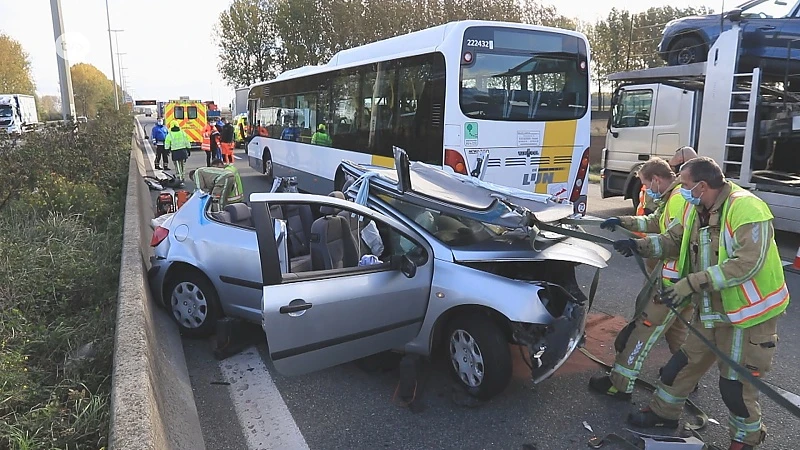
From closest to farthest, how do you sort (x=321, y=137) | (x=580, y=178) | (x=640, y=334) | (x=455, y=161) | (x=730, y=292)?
(x=730, y=292), (x=640, y=334), (x=455, y=161), (x=580, y=178), (x=321, y=137)

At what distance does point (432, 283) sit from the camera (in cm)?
395

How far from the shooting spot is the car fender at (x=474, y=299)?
3.56 meters

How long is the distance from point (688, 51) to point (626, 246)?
870 centimetres

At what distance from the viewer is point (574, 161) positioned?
8.57 metres

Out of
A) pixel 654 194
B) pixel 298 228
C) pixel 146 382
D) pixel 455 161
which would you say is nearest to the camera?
pixel 146 382

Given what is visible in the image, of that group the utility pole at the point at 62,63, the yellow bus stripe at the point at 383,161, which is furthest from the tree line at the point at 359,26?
the utility pole at the point at 62,63

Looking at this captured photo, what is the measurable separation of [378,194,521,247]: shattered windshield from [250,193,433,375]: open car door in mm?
189

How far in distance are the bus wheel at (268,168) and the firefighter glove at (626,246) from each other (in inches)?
525

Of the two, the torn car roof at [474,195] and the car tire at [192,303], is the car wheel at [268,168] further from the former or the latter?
the torn car roof at [474,195]

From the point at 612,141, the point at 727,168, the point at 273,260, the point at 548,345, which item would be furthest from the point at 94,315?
the point at 612,141

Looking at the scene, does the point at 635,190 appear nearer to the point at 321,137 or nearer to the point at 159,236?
the point at 321,137

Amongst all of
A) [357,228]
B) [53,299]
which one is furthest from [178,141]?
[357,228]

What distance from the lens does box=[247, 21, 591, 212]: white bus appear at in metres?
7.73

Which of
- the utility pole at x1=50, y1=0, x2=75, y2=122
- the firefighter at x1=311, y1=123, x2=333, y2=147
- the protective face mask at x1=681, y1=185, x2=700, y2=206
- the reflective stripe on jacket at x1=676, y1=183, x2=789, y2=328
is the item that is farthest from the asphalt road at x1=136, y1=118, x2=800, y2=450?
the utility pole at x1=50, y1=0, x2=75, y2=122
